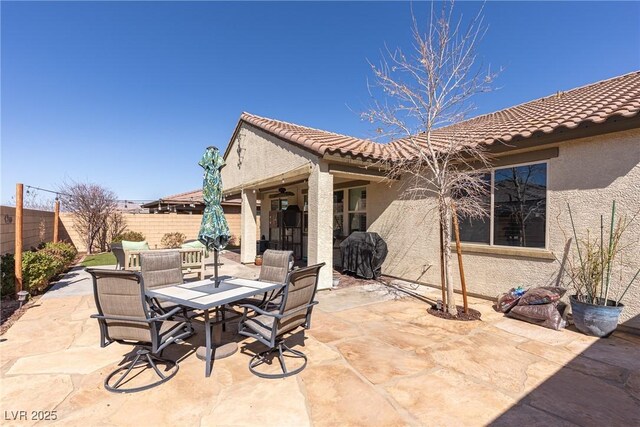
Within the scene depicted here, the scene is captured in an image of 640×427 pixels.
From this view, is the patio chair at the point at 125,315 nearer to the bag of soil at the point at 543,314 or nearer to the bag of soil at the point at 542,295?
the bag of soil at the point at 543,314

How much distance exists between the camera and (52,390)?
311 cm

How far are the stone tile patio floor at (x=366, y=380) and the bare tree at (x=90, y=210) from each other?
12.2 metres

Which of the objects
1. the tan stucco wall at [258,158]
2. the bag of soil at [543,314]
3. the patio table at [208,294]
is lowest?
the bag of soil at [543,314]

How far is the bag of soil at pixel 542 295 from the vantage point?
521 cm

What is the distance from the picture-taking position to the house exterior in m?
5.08

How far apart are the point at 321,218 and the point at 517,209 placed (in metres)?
4.69

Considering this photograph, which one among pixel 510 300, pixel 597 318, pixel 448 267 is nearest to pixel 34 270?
pixel 448 267

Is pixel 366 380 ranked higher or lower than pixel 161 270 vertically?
lower

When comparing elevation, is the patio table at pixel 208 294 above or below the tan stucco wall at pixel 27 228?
below

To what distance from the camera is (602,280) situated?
5.01 m

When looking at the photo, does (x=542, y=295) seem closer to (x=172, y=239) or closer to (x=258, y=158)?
(x=258, y=158)

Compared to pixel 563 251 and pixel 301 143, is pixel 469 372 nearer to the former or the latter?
pixel 563 251

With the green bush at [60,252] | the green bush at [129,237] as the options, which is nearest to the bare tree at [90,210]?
the green bush at [129,237]

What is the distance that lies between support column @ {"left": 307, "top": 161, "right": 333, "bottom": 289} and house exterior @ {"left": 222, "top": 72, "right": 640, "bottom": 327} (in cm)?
3
